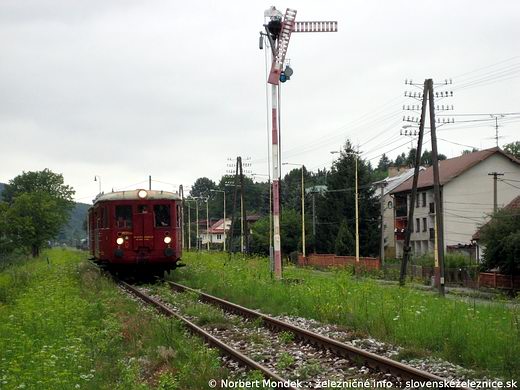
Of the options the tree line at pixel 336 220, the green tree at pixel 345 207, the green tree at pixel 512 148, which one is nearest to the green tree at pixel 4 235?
the tree line at pixel 336 220

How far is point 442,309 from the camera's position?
11.8 metres

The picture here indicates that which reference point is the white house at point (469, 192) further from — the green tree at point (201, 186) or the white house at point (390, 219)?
the green tree at point (201, 186)

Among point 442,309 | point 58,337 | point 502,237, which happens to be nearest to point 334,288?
point 442,309

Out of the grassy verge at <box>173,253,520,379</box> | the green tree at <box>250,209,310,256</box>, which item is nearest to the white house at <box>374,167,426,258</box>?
the green tree at <box>250,209,310,256</box>

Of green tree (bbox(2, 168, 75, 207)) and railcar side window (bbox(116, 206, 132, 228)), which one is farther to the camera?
green tree (bbox(2, 168, 75, 207))

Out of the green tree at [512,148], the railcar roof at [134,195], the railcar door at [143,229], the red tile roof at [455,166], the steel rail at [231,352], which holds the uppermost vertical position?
the green tree at [512,148]

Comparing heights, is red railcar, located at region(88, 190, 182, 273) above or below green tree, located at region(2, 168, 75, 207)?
below

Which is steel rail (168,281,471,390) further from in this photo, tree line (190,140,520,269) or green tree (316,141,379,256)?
green tree (316,141,379,256)

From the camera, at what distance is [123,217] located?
69.4 ft

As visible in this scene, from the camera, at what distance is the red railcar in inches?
830

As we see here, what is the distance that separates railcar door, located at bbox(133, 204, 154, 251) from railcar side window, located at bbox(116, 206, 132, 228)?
8.0 inches

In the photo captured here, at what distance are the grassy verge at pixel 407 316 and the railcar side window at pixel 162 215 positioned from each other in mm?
3665

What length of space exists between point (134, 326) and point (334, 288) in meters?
5.65

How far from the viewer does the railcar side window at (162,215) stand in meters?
21.5
